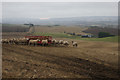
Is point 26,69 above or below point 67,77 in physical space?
above

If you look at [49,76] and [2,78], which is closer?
[2,78]

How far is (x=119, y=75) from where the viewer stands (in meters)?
8.05

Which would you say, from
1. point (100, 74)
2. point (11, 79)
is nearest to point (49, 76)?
point (11, 79)

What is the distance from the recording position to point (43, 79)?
19.3 ft

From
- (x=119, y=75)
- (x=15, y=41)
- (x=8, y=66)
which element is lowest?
(x=119, y=75)

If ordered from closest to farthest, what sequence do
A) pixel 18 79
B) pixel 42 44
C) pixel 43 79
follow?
pixel 18 79 < pixel 43 79 < pixel 42 44

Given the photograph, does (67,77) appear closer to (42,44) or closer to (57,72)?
(57,72)

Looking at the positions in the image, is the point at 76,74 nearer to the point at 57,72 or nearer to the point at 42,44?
the point at 57,72

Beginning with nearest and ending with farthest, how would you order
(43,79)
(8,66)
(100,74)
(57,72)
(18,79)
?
(18,79), (43,79), (8,66), (57,72), (100,74)

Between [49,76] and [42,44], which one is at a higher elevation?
[42,44]

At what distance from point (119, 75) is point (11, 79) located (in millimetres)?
6726

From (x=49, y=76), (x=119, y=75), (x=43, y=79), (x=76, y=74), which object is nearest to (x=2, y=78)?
(x=43, y=79)

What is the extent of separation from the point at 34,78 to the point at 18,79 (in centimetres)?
73

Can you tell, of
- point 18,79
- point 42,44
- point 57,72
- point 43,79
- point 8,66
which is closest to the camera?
point 18,79
